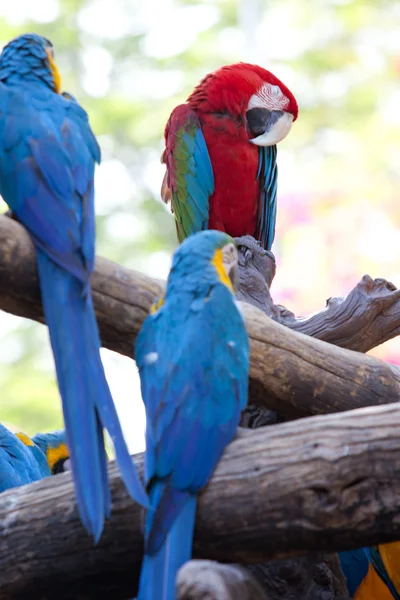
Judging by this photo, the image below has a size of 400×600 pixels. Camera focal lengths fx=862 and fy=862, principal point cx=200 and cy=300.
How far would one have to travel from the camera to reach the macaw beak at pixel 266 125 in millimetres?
2662

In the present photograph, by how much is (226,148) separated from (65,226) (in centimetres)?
124

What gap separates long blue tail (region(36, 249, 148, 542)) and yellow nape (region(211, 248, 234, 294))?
23cm

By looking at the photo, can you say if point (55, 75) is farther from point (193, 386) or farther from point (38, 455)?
point (38, 455)

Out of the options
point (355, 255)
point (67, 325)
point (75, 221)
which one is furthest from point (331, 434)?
point (355, 255)

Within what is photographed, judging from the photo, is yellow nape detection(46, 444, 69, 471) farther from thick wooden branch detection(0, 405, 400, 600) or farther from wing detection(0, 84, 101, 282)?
wing detection(0, 84, 101, 282)

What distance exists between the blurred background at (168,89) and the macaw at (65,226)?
3972 millimetres

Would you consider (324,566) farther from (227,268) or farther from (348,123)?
(348,123)

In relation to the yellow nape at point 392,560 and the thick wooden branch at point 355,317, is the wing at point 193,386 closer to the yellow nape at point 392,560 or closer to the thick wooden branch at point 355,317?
the yellow nape at point 392,560

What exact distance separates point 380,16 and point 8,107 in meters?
5.69

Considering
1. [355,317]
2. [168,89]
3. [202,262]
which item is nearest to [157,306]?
[202,262]

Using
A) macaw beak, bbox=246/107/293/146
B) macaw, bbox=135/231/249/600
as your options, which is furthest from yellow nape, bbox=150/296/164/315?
macaw beak, bbox=246/107/293/146

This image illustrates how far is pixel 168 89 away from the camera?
669 cm

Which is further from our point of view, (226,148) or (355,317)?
(226,148)

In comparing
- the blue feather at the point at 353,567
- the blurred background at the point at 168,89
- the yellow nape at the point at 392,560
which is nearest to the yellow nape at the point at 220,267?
the yellow nape at the point at 392,560
